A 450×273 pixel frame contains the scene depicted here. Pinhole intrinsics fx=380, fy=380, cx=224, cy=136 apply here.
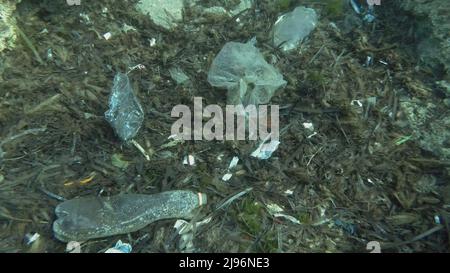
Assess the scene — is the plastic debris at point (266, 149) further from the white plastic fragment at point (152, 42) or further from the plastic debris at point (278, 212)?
the white plastic fragment at point (152, 42)

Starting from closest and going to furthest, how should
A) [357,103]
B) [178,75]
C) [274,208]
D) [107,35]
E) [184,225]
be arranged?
1. [184,225]
2. [274,208]
3. [357,103]
4. [178,75]
5. [107,35]

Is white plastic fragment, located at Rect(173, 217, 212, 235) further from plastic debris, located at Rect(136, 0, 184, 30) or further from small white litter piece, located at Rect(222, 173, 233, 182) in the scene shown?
plastic debris, located at Rect(136, 0, 184, 30)

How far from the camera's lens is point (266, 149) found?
295 centimetres

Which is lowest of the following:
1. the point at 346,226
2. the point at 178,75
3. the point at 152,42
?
the point at 346,226

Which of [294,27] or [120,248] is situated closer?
[120,248]

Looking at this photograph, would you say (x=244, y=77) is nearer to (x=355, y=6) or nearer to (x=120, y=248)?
(x=120, y=248)

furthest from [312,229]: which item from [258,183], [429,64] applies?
[429,64]

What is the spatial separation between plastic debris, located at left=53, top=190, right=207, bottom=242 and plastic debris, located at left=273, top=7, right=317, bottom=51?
1871 millimetres

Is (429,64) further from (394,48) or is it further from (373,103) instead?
(373,103)

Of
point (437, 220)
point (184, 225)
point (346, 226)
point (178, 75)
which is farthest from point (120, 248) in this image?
point (437, 220)

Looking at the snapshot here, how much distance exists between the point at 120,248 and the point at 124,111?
3.39 ft

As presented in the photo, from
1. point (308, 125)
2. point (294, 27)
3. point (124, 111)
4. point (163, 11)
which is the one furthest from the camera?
point (163, 11)

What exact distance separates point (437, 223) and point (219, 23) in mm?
2617

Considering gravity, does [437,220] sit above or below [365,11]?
below
